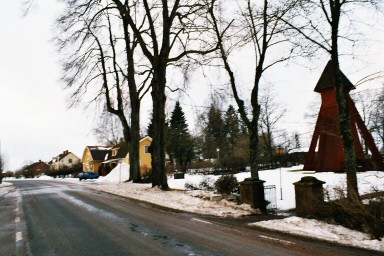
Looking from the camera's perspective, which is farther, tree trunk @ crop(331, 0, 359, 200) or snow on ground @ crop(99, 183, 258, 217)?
snow on ground @ crop(99, 183, 258, 217)

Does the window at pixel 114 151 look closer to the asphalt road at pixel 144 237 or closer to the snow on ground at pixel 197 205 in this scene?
the snow on ground at pixel 197 205

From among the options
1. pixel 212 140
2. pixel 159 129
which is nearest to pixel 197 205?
pixel 159 129

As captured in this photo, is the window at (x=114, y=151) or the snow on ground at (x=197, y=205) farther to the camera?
the window at (x=114, y=151)

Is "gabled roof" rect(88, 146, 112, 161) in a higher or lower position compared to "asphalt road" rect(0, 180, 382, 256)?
higher

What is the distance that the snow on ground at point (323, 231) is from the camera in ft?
22.9

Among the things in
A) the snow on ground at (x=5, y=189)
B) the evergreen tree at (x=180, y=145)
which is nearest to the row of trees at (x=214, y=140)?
the evergreen tree at (x=180, y=145)

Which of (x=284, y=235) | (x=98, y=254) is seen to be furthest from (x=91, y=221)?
(x=284, y=235)

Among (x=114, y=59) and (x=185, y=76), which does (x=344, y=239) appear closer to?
(x=185, y=76)

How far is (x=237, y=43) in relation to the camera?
1523 cm

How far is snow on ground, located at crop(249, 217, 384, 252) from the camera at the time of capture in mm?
6980

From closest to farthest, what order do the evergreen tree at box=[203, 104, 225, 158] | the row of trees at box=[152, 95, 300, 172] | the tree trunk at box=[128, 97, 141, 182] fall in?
the tree trunk at box=[128, 97, 141, 182], the row of trees at box=[152, 95, 300, 172], the evergreen tree at box=[203, 104, 225, 158]

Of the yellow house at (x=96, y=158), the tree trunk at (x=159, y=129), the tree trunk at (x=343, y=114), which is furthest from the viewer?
the yellow house at (x=96, y=158)

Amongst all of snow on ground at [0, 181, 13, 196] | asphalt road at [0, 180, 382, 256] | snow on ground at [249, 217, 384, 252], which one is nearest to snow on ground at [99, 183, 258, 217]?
asphalt road at [0, 180, 382, 256]

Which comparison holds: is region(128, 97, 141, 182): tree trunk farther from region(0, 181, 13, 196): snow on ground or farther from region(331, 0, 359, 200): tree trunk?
region(331, 0, 359, 200): tree trunk
